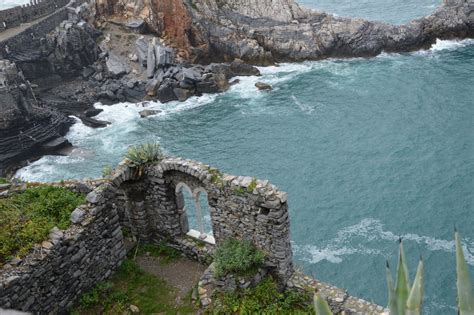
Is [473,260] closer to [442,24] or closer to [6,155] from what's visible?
[6,155]

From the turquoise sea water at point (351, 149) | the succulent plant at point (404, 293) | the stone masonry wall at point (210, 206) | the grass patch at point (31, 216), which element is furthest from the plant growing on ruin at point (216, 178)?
the turquoise sea water at point (351, 149)

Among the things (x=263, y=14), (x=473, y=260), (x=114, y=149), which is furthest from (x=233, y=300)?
(x=263, y=14)

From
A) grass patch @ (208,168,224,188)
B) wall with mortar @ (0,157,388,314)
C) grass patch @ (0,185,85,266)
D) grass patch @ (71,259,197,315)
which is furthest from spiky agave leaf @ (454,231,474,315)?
grass patch @ (0,185,85,266)

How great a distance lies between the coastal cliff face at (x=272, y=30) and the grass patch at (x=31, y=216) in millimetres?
45784

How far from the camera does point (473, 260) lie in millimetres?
29047

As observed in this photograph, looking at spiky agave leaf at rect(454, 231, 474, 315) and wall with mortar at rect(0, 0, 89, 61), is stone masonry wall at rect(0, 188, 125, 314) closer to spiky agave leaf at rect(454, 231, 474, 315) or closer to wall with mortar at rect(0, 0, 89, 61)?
spiky agave leaf at rect(454, 231, 474, 315)

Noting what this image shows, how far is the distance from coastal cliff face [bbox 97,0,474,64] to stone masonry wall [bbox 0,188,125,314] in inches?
1817

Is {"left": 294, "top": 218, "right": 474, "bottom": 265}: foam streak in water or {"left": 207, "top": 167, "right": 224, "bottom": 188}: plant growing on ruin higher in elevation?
{"left": 207, "top": 167, "right": 224, "bottom": 188}: plant growing on ruin

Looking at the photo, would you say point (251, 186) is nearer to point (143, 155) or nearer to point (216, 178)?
point (216, 178)

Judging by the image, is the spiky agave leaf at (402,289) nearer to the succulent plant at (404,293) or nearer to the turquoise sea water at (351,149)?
the succulent plant at (404,293)

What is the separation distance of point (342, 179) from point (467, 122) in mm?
14452

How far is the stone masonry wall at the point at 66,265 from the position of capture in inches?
543

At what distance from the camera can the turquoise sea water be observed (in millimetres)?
31016

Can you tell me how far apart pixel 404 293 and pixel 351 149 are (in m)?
36.4
